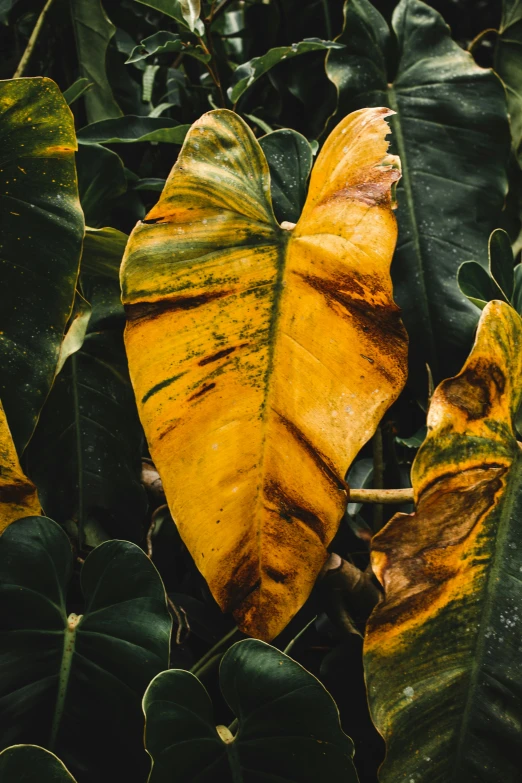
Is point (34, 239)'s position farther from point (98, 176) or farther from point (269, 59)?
point (269, 59)

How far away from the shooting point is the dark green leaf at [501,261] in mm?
736

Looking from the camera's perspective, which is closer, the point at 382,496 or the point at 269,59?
the point at 382,496

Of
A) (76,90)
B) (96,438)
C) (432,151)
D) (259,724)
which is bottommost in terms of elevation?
(259,724)

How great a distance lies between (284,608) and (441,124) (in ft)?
2.49

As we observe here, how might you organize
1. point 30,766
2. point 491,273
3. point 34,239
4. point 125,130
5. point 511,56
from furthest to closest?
point 511,56
point 125,130
point 491,273
point 34,239
point 30,766

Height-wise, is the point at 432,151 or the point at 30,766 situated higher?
the point at 432,151

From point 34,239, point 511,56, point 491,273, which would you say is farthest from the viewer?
point 511,56

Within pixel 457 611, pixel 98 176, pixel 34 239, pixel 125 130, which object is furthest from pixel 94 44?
pixel 457 611

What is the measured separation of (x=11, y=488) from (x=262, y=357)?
278 mm

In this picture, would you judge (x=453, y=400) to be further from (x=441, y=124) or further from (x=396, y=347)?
(x=441, y=124)

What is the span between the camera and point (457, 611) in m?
0.57

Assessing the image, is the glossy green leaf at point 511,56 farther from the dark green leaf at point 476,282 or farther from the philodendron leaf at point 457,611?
the philodendron leaf at point 457,611

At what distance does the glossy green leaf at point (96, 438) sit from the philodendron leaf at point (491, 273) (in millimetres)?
424

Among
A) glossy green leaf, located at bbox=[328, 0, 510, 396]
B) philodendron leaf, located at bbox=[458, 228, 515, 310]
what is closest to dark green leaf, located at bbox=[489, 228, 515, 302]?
philodendron leaf, located at bbox=[458, 228, 515, 310]
